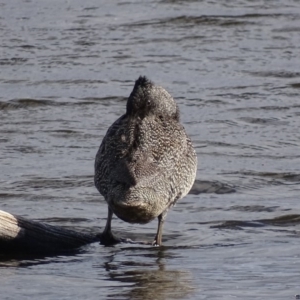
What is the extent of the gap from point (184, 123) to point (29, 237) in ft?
16.8

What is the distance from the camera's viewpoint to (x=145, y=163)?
845 centimetres

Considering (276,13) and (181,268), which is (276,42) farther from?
(181,268)

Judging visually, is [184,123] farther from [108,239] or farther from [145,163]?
[145,163]

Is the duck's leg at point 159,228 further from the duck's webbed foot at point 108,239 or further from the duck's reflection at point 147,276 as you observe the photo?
the duck's webbed foot at point 108,239

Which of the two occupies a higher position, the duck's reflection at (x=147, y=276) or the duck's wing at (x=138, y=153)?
the duck's wing at (x=138, y=153)

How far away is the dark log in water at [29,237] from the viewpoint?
8086 millimetres

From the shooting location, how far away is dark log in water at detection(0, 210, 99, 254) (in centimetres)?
809

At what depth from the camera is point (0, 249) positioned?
823cm

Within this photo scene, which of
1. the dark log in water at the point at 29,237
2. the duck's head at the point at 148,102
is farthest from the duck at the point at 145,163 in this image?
the dark log in water at the point at 29,237

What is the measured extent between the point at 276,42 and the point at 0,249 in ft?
29.1

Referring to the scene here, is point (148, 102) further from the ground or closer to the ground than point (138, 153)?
further from the ground

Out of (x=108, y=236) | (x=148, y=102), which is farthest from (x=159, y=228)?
(x=148, y=102)

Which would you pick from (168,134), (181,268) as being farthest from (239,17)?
(181,268)

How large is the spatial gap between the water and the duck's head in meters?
0.91
